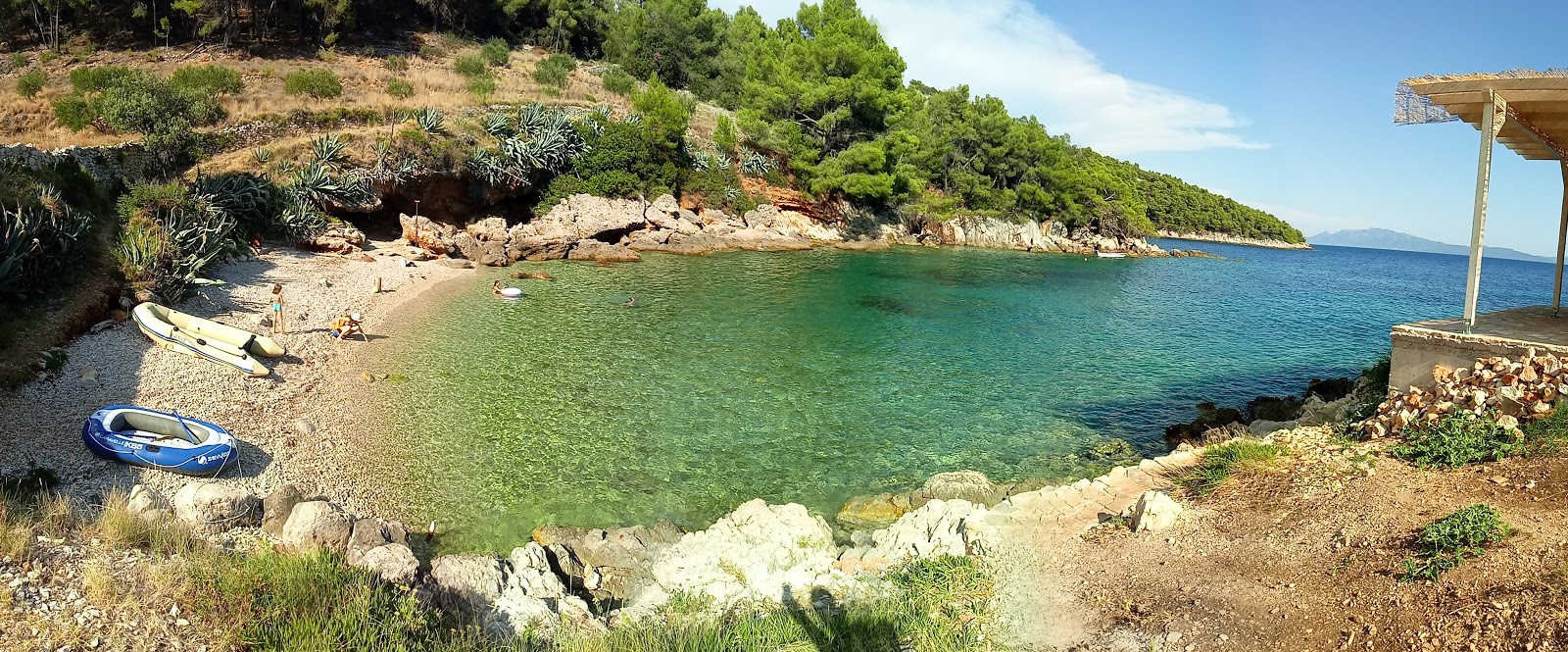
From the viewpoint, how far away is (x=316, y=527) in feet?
26.2

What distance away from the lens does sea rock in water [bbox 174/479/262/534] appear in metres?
8.06

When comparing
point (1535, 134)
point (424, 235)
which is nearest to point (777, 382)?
point (1535, 134)

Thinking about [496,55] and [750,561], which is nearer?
[750,561]

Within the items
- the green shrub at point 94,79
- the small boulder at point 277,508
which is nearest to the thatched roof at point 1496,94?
the small boulder at point 277,508

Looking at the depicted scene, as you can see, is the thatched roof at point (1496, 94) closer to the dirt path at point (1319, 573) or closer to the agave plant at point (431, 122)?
the dirt path at point (1319, 573)

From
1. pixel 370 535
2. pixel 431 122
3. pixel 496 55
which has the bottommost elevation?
pixel 370 535

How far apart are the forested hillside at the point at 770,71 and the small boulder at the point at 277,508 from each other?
30029 mm

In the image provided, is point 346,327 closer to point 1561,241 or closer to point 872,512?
point 872,512

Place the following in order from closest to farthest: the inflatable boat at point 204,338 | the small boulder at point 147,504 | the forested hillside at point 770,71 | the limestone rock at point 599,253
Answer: the small boulder at point 147,504, the inflatable boat at point 204,338, the limestone rock at point 599,253, the forested hillside at point 770,71

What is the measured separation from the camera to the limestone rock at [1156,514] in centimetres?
726

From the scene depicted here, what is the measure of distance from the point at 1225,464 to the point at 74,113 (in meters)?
35.9

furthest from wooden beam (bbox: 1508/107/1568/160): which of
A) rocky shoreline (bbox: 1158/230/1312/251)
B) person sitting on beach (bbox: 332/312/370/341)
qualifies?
rocky shoreline (bbox: 1158/230/1312/251)

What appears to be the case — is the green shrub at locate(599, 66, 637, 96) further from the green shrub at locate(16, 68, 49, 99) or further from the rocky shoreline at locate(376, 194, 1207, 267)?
the green shrub at locate(16, 68, 49, 99)

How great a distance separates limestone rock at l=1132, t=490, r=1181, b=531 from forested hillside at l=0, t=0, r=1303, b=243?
112 ft
